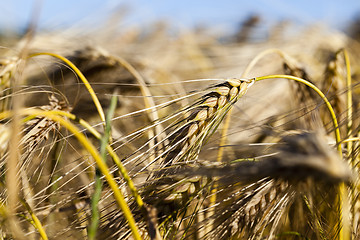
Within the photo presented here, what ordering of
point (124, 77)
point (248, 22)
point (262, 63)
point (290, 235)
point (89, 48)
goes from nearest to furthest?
point (290, 235) → point (89, 48) → point (124, 77) → point (262, 63) → point (248, 22)

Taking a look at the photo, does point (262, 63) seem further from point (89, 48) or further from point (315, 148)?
Answer: point (315, 148)

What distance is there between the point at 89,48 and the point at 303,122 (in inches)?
28.6

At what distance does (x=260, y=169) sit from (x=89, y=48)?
101 cm

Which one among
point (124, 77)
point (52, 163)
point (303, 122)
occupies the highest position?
point (124, 77)

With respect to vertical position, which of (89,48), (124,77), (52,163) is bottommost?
(52,163)

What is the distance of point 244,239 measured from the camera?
66cm

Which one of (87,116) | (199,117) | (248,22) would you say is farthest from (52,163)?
(248,22)

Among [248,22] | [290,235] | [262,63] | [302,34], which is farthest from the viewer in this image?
[248,22]

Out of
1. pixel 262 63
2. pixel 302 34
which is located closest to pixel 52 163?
pixel 262 63

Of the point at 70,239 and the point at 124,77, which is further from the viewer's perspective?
the point at 124,77

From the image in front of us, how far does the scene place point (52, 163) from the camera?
3.23ft

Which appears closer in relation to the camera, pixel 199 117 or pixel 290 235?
pixel 199 117

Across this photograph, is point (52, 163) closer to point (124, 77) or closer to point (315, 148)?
point (124, 77)

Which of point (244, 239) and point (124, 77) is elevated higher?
point (124, 77)
